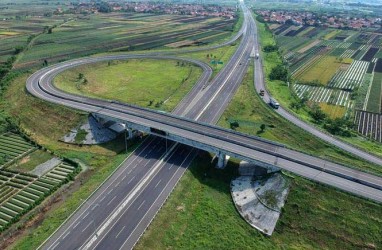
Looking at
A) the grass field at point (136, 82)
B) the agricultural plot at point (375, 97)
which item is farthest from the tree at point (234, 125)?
the agricultural plot at point (375, 97)

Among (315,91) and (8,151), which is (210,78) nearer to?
(315,91)

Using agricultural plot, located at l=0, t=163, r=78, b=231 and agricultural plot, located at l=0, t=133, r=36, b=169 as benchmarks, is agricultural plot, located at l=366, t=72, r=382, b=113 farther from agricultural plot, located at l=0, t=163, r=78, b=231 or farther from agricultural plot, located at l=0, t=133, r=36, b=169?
agricultural plot, located at l=0, t=133, r=36, b=169

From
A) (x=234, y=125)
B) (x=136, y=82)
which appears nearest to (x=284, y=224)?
(x=234, y=125)

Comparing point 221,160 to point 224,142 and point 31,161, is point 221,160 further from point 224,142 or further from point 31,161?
point 31,161

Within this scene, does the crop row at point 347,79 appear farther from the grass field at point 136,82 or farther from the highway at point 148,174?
the highway at point 148,174

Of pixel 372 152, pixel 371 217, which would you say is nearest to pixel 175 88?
pixel 372 152

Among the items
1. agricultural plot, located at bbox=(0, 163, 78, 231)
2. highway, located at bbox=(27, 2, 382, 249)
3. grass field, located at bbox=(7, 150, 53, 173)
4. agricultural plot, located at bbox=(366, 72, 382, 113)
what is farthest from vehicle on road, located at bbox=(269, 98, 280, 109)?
grass field, located at bbox=(7, 150, 53, 173)
